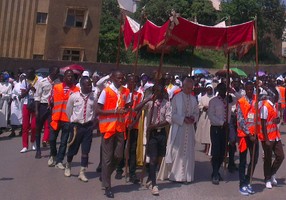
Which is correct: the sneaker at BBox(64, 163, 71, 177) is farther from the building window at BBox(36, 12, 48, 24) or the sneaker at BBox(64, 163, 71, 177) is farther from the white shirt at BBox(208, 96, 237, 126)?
the building window at BBox(36, 12, 48, 24)

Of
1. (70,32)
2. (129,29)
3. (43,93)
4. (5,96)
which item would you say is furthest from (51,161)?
(70,32)

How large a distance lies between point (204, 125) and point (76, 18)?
23831 mm

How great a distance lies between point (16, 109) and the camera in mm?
14008

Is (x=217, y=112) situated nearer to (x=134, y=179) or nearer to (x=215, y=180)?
(x=215, y=180)

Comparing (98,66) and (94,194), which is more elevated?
(98,66)

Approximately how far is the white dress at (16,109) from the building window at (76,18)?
784 inches

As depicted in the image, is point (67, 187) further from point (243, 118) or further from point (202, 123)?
point (202, 123)

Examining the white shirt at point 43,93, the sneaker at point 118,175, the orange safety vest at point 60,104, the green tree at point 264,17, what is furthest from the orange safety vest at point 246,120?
the green tree at point 264,17

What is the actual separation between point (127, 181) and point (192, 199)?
138 centimetres

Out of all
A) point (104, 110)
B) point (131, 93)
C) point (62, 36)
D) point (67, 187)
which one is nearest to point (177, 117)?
point (131, 93)

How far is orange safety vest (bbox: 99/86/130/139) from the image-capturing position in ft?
24.7

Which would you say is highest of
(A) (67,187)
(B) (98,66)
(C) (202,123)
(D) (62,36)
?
(D) (62,36)

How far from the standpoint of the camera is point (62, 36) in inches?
1313

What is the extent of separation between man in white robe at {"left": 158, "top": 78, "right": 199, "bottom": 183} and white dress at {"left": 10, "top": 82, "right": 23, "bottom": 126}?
651cm
